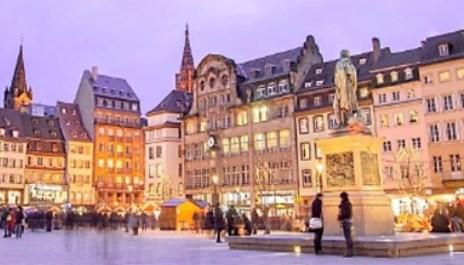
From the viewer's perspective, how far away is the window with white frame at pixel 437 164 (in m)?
50.6

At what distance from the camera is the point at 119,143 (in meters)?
94.2

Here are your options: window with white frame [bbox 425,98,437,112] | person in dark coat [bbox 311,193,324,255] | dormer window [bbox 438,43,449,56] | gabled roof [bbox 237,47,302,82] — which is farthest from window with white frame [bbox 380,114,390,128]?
person in dark coat [bbox 311,193,324,255]

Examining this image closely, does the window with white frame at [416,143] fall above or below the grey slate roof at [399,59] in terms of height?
below

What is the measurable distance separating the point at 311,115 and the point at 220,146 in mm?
13069

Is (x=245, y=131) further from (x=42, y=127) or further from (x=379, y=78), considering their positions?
(x=42, y=127)

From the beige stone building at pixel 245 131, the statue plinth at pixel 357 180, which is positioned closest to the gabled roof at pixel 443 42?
the beige stone building at pixel 245 131

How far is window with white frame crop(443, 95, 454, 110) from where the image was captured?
2003 inches

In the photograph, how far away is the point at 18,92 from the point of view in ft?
380

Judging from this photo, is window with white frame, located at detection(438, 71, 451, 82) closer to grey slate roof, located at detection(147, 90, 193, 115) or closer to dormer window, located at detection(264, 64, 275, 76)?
dormer window, located at detection(264, 64, 275, 76)

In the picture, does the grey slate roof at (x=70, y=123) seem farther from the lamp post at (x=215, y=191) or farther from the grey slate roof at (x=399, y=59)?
the grey slate roof at (x=399, y=59)

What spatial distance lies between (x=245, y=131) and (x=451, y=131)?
75.2 ft

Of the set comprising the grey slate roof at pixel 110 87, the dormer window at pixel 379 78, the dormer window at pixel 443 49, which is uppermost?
the grey slate roof at pixel 110 87

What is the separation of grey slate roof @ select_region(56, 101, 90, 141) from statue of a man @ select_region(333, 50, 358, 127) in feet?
243

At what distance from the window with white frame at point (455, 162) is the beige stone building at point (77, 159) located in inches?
2235
